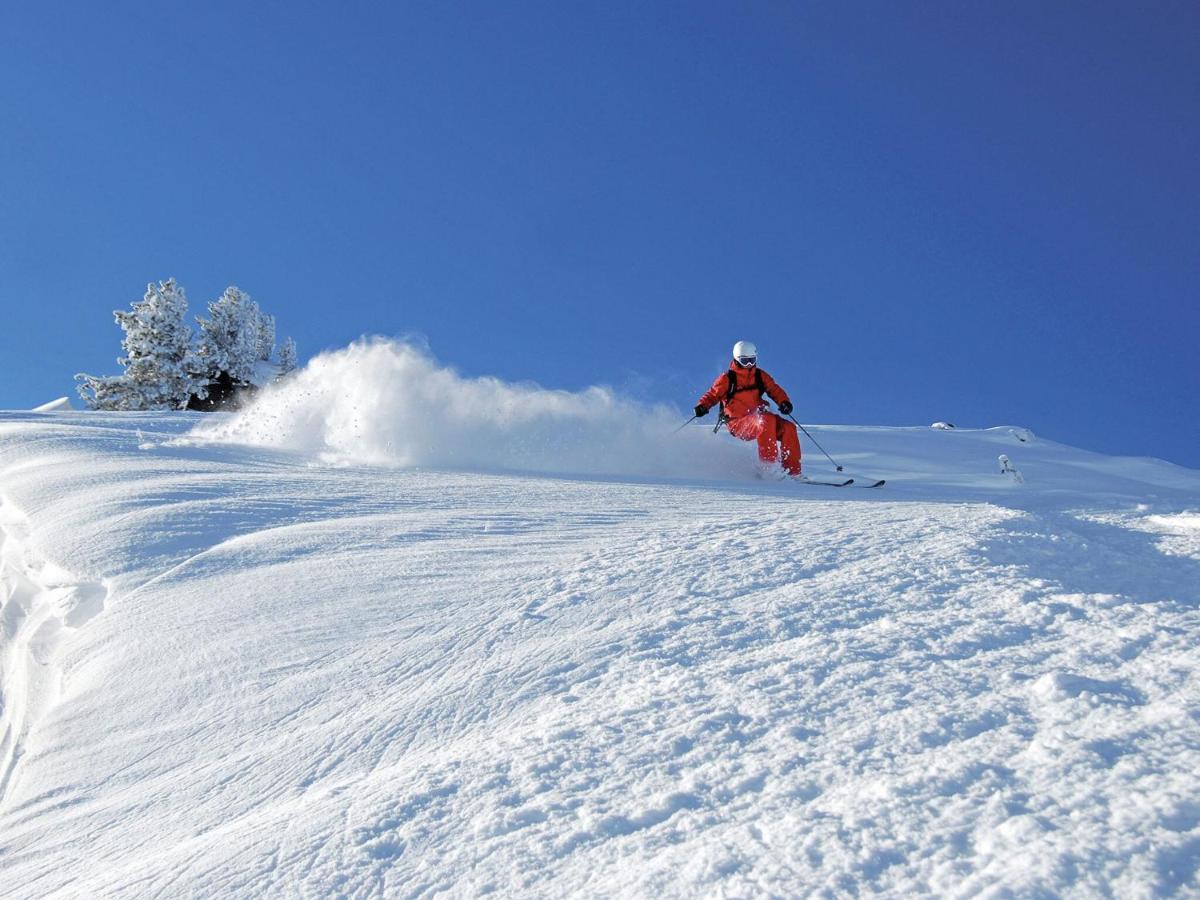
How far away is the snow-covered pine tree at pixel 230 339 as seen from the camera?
38.4 meters

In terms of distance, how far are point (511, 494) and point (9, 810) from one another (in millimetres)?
4354

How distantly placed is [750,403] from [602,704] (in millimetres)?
8107

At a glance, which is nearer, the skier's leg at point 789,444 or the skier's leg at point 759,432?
the skier's leg at point 789,444

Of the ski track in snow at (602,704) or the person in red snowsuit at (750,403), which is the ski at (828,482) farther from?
the ski track in snow at (602,704)

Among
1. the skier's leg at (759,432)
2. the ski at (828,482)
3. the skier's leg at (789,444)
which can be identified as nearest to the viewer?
the ski at (828,482)

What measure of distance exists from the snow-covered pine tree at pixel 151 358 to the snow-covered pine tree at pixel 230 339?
1.26 metres

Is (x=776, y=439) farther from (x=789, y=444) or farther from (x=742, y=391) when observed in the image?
(x=742, y=391)

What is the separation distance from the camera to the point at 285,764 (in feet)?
9.90

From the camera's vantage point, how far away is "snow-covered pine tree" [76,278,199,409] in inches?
1421

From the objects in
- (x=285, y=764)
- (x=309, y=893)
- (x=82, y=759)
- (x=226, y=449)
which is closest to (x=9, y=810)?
(x=82, y=759)

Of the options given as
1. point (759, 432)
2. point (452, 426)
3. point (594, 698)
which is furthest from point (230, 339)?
point (594, 698)

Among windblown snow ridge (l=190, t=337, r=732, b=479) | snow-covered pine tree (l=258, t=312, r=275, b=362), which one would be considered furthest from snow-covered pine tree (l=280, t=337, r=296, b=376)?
windblown snow ridge (l=190, t=337, r=732, b=479)

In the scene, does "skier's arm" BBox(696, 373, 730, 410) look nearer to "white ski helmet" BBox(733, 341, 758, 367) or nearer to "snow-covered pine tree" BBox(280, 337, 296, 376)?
"white ski helmet" BBox(733, 341, 758, 367)

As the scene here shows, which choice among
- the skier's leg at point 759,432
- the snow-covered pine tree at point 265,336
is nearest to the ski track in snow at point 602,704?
the skier's leg at point 759,432
